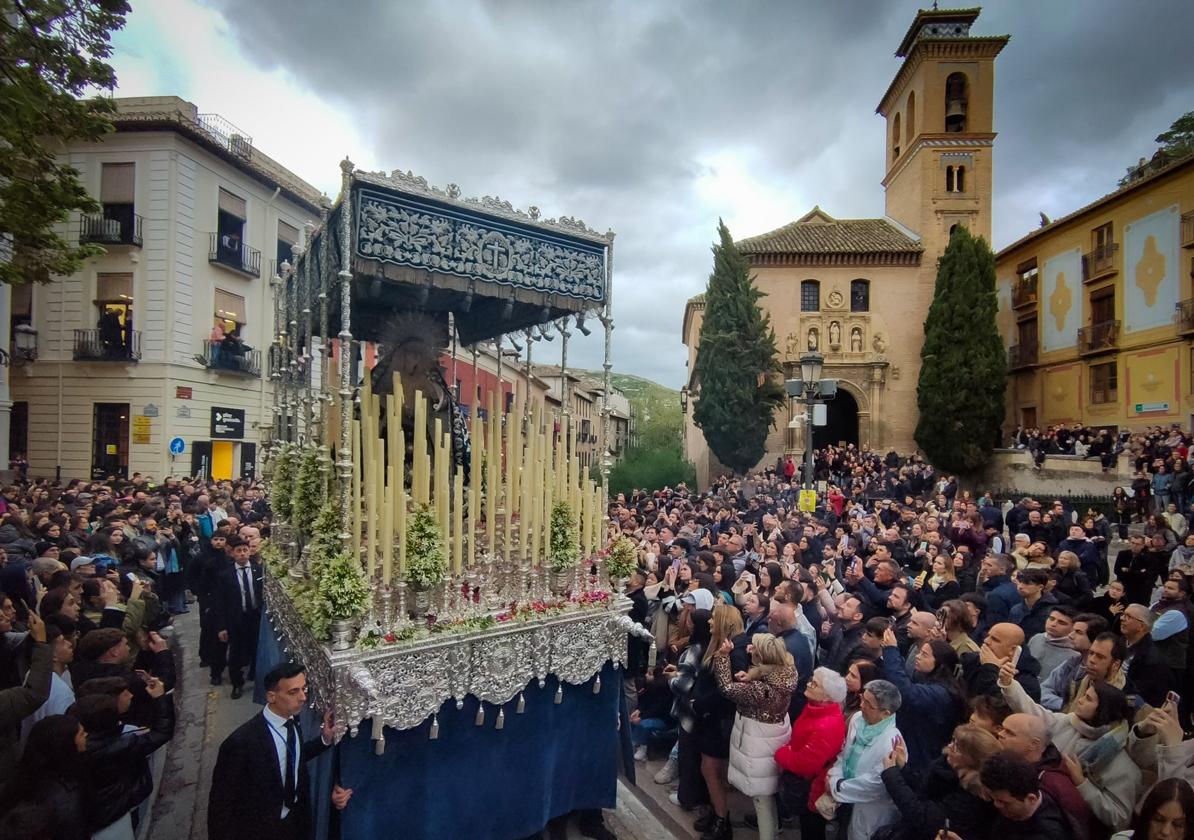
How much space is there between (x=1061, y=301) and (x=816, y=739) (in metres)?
27.9

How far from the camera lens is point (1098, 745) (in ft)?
10.7

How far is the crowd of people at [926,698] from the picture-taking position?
9.65 ft

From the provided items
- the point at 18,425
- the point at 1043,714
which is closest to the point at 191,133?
the point at 18,425

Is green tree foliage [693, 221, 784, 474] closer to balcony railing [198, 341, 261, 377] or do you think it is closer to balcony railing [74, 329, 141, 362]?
balcony railing [198, 341, 261, 377]

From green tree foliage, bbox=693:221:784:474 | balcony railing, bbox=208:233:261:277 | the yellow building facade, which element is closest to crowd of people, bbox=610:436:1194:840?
the yellow building facade

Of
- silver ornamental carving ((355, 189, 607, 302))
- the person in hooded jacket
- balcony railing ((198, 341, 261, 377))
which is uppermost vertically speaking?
balcony railing ((198, 341, 261, 377))

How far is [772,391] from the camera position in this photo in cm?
2562

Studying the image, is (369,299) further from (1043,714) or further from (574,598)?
(1043,714)

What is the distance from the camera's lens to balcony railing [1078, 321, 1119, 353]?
22.4 meters

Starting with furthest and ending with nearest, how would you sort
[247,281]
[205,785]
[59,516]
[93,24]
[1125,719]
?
[247,281]
[59,516]
[93,24]
[205,785]
[1125,719]

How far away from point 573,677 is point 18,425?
71.4ft

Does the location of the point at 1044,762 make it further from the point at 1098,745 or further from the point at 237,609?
the point at 237,609

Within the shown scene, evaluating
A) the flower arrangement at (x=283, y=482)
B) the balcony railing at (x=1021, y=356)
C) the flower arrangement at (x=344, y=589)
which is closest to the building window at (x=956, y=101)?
the balcony railing at (x=1021, y=356)

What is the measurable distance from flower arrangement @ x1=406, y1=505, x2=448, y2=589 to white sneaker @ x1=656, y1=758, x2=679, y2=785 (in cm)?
293
